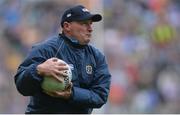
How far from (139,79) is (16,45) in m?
2.40

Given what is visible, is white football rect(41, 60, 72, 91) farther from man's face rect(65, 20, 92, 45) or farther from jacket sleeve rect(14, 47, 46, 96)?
man's face rect(65, 20, 92, 45)

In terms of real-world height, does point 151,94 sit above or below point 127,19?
below

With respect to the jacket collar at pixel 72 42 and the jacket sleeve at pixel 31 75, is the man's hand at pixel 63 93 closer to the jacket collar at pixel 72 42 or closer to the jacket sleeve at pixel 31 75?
the jacket sleeve at pixel 31 75

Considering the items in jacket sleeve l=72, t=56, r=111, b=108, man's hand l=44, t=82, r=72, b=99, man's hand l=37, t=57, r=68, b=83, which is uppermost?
man's hand l=37, t=57, r=68, b=83

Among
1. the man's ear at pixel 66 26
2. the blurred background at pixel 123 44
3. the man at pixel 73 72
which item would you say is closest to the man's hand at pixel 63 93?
the man at pixel 73 72

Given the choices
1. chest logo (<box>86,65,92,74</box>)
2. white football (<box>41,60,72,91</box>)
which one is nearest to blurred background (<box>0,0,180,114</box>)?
chest logo (<box>86,65,92,74</box>)

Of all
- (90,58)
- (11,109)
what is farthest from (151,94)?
(90,58)

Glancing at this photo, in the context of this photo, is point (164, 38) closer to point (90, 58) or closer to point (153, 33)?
point (153, 33)

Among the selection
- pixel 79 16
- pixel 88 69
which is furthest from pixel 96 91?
pixel 79 16

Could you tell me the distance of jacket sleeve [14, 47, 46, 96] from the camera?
5.87 m

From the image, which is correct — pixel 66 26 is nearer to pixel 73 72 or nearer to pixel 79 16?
pixel 79 16

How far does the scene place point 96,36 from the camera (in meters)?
13.3

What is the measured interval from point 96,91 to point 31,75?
2.16 feet

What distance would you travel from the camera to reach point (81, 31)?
6164mm
